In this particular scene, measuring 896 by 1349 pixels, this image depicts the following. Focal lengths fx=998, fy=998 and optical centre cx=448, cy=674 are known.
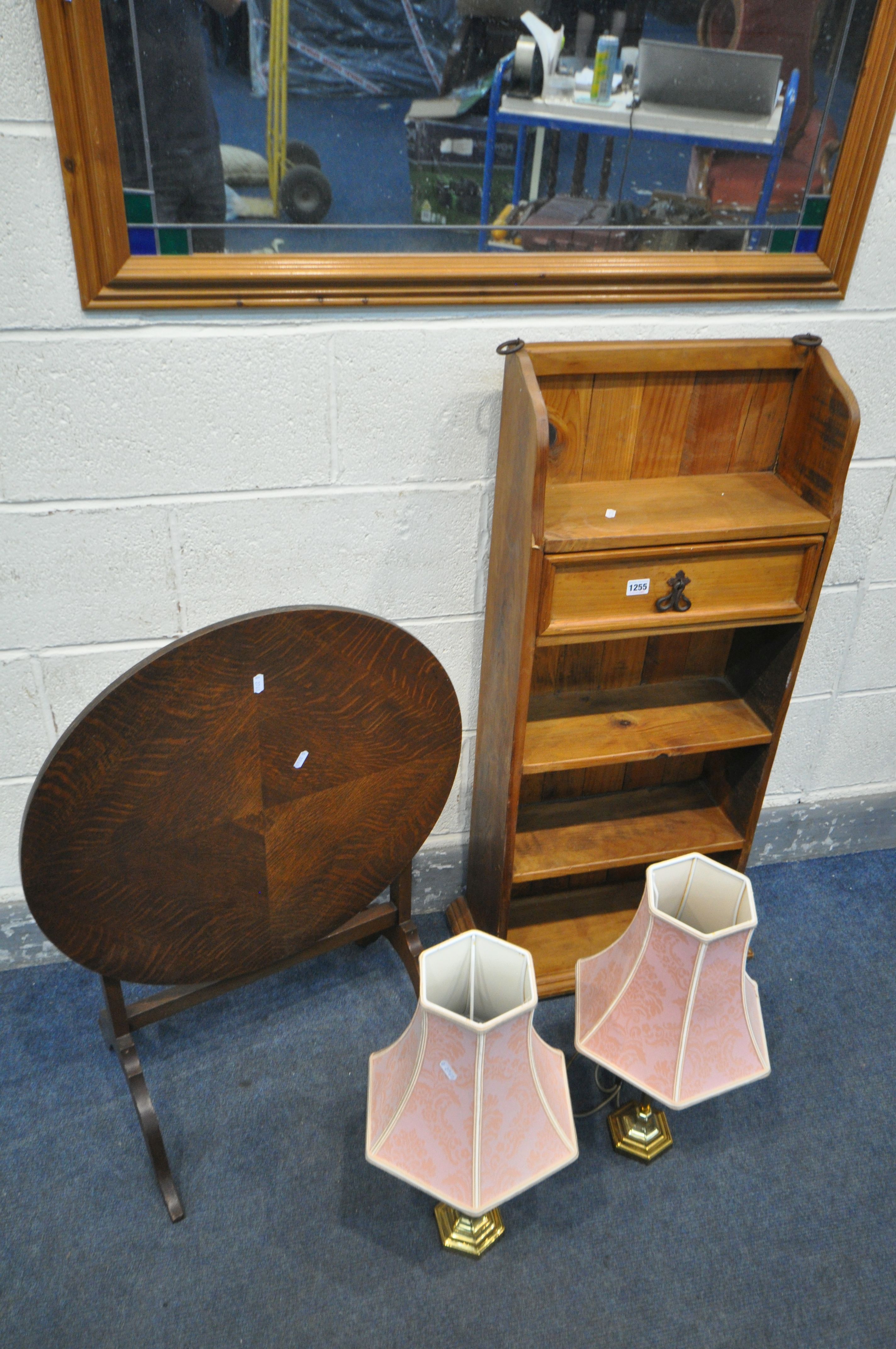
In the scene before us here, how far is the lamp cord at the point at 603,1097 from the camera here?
5.85 ft

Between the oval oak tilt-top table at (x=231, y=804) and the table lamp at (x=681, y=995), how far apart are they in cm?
43

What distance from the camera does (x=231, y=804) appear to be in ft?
4.89

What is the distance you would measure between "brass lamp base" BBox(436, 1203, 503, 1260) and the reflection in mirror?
5.13ft

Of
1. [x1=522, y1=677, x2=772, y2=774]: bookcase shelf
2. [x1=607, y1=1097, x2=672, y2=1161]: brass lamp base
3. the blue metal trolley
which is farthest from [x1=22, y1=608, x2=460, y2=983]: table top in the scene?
the blue metal trolley

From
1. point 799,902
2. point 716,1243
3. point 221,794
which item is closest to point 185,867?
point 221,794

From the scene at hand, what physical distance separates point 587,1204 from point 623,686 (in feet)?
3.09

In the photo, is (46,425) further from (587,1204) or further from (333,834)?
(587,1204)

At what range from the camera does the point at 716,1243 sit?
1678mm

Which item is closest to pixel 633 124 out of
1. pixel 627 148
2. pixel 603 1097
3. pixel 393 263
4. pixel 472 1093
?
pixel 627 148

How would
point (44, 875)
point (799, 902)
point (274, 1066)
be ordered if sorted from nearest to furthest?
point (44, 875) → point (274, 1066) → point (799, 902)

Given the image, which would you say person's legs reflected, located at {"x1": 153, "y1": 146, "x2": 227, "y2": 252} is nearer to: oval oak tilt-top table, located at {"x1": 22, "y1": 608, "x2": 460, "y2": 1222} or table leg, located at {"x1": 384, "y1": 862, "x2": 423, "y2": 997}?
oval oak tilt-top table, located at {"x1": 22, "y1": 608, "x2": 460, "y2": 1222}

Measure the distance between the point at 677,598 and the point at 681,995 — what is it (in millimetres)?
621

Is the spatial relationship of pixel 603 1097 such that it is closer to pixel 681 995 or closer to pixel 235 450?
pixel 681 995

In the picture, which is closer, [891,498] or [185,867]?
[185,867]
